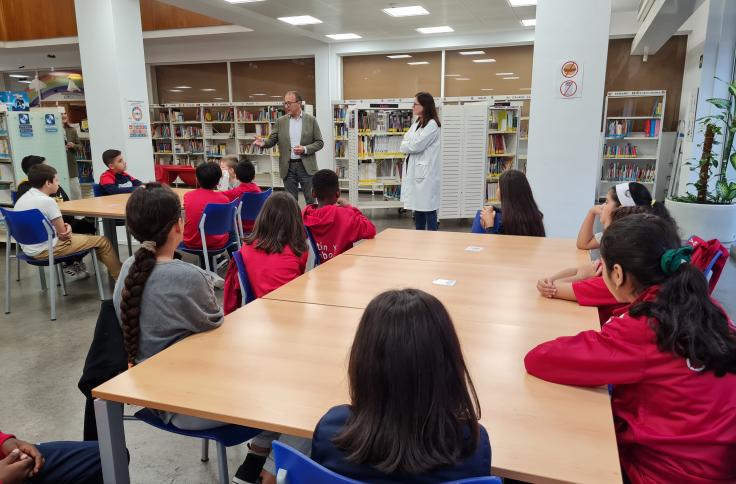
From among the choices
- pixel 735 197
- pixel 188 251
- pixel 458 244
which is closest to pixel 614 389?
pixel 458 244

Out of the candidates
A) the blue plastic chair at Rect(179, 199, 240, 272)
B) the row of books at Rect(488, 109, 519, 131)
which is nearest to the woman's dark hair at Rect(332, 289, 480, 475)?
the blue plastic chair at Rect(179, 199, 240, 272)

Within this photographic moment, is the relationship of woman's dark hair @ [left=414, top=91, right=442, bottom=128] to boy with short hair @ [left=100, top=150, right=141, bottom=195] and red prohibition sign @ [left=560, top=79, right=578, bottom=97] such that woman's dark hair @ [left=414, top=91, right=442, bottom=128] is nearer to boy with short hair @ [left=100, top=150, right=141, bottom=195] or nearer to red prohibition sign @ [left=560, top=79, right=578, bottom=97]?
red prohibition sign @ [left=560, top=79, right=578, bottom=97]

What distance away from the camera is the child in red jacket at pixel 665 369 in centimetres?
122

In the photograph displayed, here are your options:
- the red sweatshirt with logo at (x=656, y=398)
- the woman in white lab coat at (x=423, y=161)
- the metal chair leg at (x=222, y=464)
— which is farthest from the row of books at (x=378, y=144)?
the red sweatshirt with logo at (x=656, y=398)

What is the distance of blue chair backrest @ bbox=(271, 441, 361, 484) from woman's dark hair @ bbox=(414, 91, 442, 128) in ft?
14.4

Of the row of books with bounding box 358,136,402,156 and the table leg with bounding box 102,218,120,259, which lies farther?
the row of books with bounding box 358,136,402,156

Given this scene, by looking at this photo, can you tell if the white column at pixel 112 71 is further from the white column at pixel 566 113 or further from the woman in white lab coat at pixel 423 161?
the white column at pixel 566 113

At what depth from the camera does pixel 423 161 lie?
515 cm

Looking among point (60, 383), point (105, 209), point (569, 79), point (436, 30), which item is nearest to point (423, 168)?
point (569, 79)

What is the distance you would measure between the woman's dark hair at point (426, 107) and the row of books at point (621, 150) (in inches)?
214

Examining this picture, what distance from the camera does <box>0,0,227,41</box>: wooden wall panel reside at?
1005 centimetres

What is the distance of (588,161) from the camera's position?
4.77 meters

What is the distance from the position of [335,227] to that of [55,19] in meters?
10.7

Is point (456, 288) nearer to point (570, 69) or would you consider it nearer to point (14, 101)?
point (570, 69)
